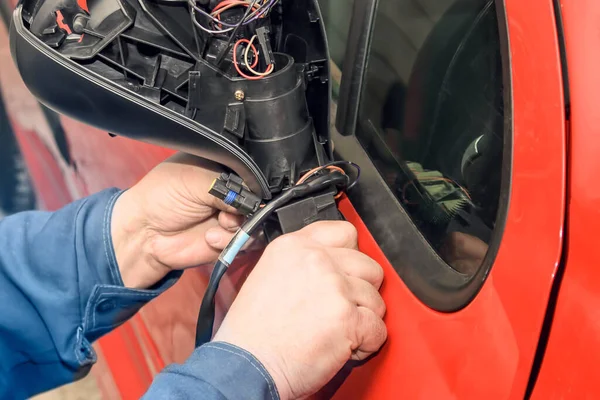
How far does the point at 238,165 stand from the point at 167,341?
838 mm

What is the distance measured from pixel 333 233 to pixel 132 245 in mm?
570

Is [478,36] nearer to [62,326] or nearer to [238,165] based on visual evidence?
[238,165]

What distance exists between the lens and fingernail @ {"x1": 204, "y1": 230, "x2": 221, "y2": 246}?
115 cm

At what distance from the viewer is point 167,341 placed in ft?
5.01

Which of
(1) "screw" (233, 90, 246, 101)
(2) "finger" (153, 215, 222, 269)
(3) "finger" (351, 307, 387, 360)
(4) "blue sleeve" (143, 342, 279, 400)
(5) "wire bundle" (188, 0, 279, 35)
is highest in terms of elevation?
(5) "wire bundle" (188, 0, 279, 35)

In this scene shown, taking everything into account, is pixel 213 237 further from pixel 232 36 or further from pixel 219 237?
pixel 232 36

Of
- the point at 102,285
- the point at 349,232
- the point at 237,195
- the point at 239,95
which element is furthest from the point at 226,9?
the point at 102,285

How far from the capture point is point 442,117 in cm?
74

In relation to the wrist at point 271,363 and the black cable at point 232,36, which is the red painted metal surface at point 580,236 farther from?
the black cable at point 232,36

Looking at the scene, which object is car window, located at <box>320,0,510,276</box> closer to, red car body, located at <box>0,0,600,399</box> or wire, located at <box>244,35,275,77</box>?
red car body, located at <box>0,0,600,399</box>

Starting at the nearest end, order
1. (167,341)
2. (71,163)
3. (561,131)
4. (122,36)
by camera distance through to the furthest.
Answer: (561,131)
(122,36)
(167,341)
(71,163)

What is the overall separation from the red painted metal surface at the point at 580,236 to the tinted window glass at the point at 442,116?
94 mm

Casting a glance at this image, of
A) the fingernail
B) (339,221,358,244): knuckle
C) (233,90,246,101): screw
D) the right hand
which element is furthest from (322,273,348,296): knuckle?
the fingernail

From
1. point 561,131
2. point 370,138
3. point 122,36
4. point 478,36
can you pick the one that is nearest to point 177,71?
point 122,36
